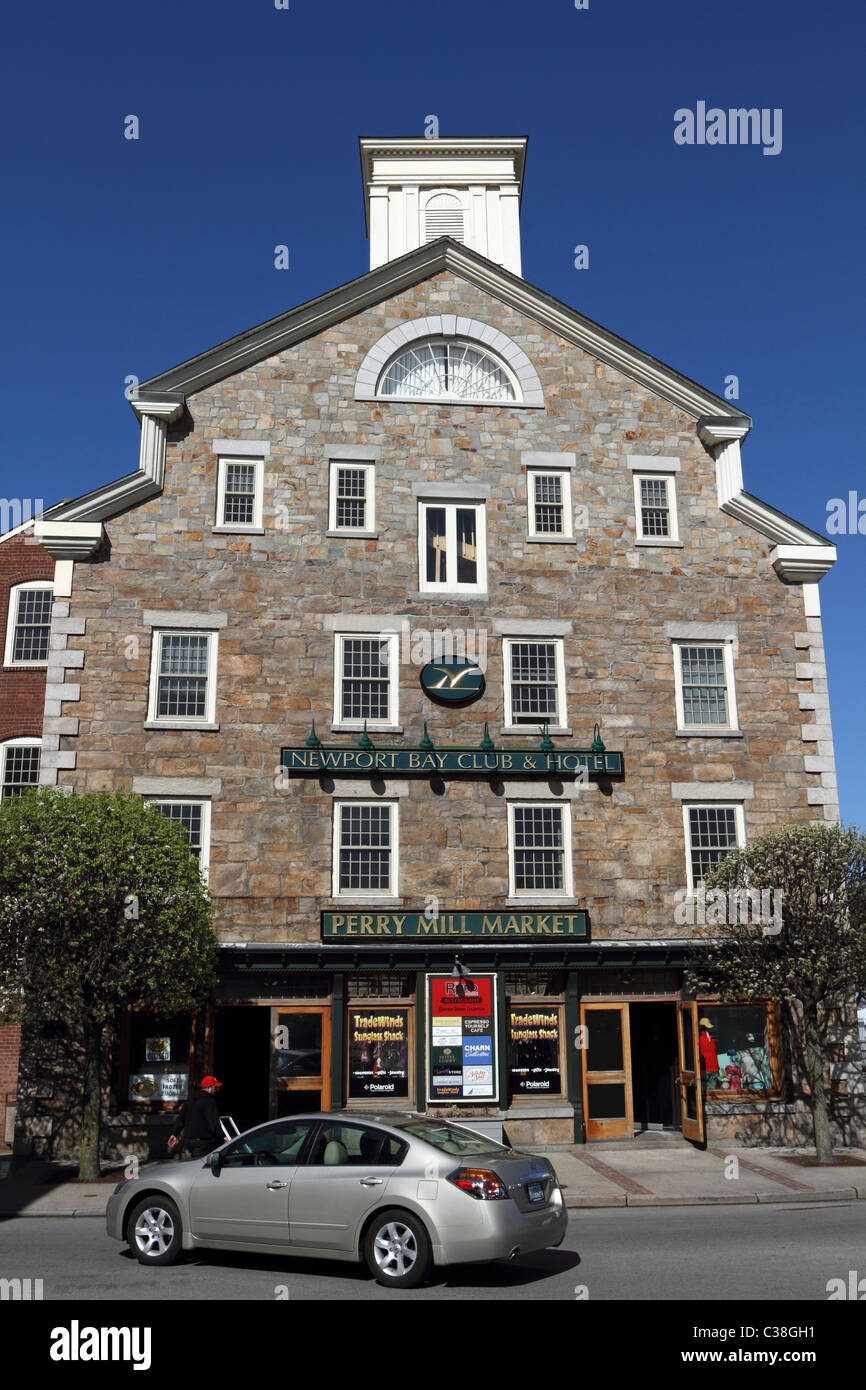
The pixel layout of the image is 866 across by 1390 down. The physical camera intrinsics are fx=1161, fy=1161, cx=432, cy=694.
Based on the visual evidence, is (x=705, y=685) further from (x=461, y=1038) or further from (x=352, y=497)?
(x=461, y=1038)

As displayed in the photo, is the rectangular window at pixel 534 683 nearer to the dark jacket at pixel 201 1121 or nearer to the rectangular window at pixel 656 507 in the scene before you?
the rectangular window at pixel 656 507

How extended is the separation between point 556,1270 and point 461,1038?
1012 cm

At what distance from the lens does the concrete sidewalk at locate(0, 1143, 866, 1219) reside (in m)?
16.3

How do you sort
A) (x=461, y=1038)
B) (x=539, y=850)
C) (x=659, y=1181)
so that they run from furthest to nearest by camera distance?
(x=539, y=850), (x=461, y=1038), (x=659, y=1181)

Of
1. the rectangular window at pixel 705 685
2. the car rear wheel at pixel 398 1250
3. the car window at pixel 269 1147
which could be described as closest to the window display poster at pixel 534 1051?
the rectangular window at pixel 705 685

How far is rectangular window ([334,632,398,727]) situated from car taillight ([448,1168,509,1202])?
1256 cm

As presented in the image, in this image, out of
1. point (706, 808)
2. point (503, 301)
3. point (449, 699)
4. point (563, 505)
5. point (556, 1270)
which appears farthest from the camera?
point (503, 301)

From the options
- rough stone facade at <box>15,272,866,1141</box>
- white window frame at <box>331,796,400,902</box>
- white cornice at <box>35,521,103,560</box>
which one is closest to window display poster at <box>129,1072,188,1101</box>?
rough stone facade at <box>15,272,866,1141</box>

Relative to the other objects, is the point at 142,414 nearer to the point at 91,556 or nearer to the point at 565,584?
the point at 91,556

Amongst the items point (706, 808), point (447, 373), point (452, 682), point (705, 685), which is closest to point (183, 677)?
point (452, 682)

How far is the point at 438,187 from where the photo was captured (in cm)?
3172

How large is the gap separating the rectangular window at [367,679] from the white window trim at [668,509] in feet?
18.7
